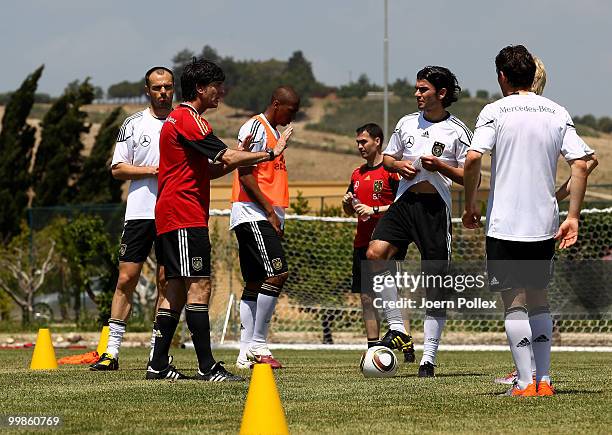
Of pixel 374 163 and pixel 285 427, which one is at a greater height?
pixel 374 163

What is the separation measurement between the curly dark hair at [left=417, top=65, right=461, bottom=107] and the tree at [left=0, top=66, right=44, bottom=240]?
29160 millimetres

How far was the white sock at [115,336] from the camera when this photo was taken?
10.0 metres

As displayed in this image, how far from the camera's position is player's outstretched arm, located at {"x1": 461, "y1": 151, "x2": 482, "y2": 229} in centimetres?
751

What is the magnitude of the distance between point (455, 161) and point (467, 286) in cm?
1201

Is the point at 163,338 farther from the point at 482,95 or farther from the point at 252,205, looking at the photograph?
the point at 482,95

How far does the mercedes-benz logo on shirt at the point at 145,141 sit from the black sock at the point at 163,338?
2045mm

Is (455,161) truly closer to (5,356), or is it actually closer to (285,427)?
(285,427)

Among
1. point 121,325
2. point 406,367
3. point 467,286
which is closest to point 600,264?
point 467,286

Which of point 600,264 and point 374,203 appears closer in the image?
point 374,203

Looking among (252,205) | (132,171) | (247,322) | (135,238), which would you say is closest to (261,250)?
(252,205)

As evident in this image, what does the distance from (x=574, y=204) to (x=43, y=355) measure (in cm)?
505

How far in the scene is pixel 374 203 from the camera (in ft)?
40.4

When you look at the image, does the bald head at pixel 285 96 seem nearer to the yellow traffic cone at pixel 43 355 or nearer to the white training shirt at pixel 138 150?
the white training shirt at pixel 138 150

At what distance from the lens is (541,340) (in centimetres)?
753
